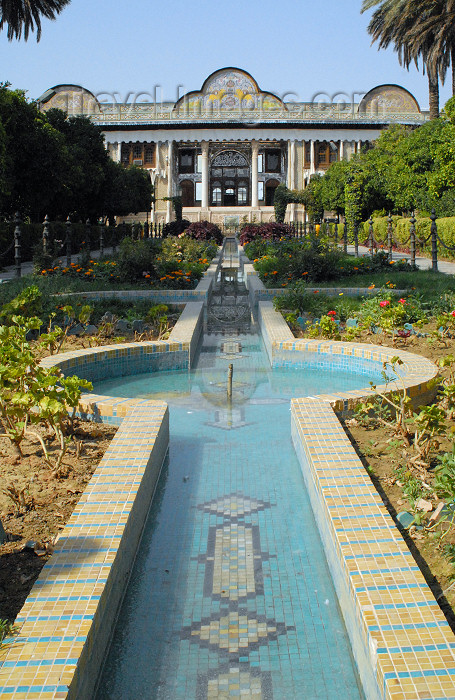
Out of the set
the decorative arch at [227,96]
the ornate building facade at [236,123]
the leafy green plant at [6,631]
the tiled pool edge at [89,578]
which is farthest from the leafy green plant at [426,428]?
the decorative arch at [227,96]

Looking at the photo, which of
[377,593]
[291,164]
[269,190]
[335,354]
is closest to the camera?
[377,593]

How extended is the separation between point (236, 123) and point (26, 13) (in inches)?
901

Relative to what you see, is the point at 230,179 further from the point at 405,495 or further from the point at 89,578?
the point at 89,578

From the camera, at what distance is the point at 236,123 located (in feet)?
145

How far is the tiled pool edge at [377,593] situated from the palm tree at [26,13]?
22526mm

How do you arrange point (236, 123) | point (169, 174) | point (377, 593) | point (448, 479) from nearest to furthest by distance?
1. point (377, 593)
2. point (448, 479)
3. point (236, 123)
4. point (169, 174)

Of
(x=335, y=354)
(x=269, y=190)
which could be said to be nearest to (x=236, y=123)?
(x=269, y=190)

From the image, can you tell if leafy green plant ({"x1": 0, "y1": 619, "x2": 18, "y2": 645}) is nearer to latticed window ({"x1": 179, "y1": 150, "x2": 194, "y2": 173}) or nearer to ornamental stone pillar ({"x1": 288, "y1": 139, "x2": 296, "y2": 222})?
ornamental stone pillar ({"x1": 288, "y1": 139, "x2": 296, "y2": 222})

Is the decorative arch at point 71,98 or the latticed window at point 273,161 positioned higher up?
the decorative arch at point 71,98

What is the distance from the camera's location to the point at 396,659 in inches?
77.7

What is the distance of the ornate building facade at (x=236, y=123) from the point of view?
44.6 metres

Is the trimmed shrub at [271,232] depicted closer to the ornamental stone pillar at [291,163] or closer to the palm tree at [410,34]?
the palm tree at [410,34]

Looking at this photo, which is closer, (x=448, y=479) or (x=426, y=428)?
(x=448, y=479)

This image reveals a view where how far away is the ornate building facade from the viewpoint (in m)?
44.6
